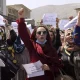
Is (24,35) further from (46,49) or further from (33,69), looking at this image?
(33,69)

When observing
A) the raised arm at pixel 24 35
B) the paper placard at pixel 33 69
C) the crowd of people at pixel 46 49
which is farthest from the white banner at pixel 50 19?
the paper placard at pixel 33 69

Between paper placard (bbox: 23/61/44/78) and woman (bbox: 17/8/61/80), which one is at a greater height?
woman (bbox: 17/8/61/80)

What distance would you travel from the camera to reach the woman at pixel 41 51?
3.88 meters

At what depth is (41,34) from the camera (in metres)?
3.96

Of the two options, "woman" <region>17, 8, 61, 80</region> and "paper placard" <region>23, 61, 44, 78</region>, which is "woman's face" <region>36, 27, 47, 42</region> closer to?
"woman" <region>17, 8, 61, 80</region>

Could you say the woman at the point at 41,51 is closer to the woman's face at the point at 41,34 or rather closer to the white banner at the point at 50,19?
the woman's face at the point at 41,34

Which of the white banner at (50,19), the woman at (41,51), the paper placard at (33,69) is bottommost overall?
the paper placard at (33,69)

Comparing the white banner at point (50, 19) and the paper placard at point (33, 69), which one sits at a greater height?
the white banner at point (50, 19)

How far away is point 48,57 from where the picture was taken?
3875mm

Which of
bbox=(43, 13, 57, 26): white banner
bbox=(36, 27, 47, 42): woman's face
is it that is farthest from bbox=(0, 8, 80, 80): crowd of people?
bbox=(43, 13, 57, 26): white banner

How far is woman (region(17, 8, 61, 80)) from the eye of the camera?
12.7 ft

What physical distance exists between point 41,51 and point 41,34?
0.24 m

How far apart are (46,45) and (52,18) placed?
1.94 meters

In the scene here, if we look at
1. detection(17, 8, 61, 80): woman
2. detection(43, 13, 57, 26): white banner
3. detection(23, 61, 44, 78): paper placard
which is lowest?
detection(23, 61, 44, 78): paper placard
